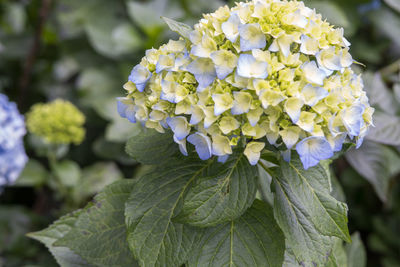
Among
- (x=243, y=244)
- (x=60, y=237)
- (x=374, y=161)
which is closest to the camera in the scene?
(x=243, y=244)

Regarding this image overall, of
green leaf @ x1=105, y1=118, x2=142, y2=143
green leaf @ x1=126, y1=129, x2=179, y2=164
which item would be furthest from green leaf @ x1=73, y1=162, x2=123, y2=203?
green leaf @ x1=126, y1=129, x2=179, y2=164

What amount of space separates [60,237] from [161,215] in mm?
365

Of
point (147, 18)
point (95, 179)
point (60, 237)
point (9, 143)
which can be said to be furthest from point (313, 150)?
point (147, 18)

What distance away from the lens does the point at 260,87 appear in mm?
649

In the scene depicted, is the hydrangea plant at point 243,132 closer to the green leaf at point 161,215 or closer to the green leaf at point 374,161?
the green leaf at point 161,215

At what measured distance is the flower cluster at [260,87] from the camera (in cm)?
65

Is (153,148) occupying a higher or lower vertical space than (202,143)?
lower

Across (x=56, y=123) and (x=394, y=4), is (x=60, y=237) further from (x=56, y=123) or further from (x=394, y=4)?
(x=394, y=4)

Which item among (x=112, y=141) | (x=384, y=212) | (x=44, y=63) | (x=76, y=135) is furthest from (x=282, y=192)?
(x=44, y=63)

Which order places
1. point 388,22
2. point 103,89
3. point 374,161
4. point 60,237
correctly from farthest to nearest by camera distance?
point 103,89, point 388,22, point 374,161, point 60,237

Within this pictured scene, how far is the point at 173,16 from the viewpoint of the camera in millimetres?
2197

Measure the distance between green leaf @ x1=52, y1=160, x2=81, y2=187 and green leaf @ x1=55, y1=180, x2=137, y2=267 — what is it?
818 millimetres

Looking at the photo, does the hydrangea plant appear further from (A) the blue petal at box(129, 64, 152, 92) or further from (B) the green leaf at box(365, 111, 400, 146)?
(B) the green leaf at box(365, 111, 400, 146)

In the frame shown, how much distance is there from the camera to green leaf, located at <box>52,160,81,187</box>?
1.69m
